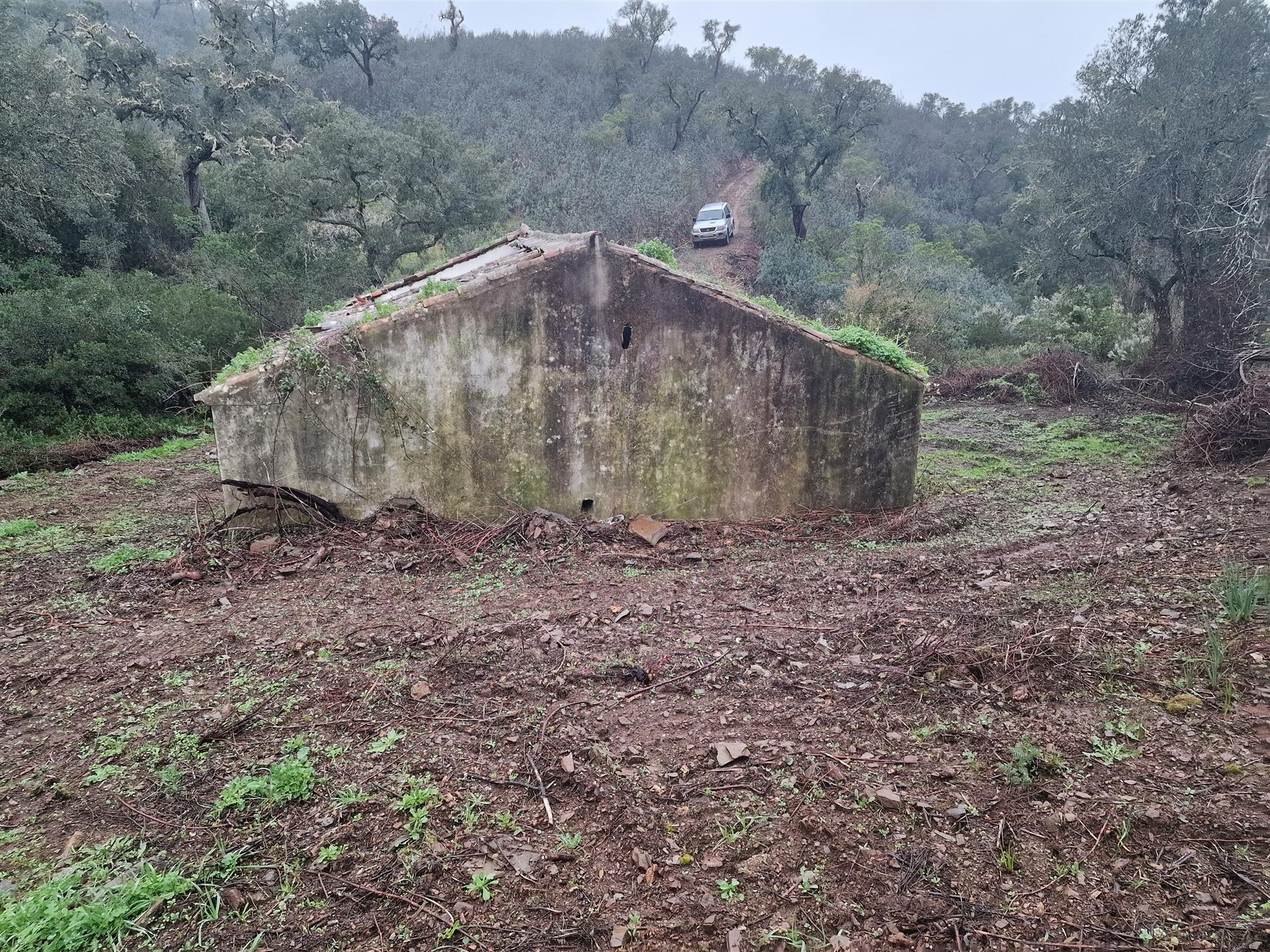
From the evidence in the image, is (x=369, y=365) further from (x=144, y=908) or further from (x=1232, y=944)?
(x=1232, y=944)

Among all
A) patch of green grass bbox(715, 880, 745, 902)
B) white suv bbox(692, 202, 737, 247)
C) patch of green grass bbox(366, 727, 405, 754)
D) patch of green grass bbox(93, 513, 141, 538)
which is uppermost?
white suv bbox(692, 202, 737, 247)

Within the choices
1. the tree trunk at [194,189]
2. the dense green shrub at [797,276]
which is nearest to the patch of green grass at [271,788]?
the dense green shrub at [797,276]

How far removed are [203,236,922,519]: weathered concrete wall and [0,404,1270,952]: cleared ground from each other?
1136 millimetres

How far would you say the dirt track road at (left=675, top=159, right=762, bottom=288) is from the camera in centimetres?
2919

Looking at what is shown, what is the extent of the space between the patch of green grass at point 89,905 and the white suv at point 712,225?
3114 centimetres

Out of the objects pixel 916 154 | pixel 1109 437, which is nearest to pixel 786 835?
pixel 1109 437

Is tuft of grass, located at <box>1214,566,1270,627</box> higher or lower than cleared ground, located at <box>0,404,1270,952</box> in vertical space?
higher

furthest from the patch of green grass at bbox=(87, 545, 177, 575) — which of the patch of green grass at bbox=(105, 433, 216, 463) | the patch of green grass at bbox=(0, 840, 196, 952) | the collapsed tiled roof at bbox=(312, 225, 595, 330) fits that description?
the patch of green grass at bbox=(105, 433, 216, 463)

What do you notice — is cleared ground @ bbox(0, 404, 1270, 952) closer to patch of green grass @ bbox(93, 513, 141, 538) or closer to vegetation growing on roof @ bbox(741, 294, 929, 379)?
patch of green grass @ bbox(93, 513, 141, 538)

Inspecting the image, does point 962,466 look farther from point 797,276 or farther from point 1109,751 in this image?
point 797,276

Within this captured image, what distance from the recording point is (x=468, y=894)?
285cm

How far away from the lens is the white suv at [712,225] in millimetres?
30812

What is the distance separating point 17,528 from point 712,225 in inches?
→ 1105

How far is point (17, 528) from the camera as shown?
7512 millimetres
